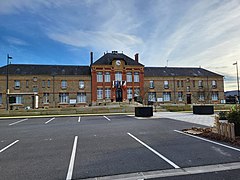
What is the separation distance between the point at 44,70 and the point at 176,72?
3090 cm

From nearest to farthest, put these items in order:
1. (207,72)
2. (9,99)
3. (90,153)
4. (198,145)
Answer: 1. (90,153)
2. (198,145)
3. (9,99)
4. (207,72)

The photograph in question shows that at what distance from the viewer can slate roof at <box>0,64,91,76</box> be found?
35.4m

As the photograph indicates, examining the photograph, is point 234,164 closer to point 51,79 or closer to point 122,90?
point 122,90

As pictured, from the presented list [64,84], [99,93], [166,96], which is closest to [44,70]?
[64,84]

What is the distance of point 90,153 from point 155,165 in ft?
7.28

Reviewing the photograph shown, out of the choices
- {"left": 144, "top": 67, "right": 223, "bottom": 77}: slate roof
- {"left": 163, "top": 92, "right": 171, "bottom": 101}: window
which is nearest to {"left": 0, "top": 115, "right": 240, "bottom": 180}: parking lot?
{"left": 163, "top": 92, "right": 171, "bottom": 101}: window

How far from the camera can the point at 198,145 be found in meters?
6.42

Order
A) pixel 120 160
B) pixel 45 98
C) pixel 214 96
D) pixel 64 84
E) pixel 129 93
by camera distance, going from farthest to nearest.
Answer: pixel 214 96 → pixel 129 93 → pixel 64 84 → pixel 45 98 → pixel 120 160

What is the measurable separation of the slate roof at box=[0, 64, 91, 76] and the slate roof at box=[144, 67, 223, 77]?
14.8 meters

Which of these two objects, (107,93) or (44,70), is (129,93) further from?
(44,70)

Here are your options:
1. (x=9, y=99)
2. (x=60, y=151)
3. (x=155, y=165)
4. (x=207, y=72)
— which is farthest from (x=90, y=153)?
(x=207, y=72)

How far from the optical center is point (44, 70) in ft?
122

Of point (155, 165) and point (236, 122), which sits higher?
point (236, 122)

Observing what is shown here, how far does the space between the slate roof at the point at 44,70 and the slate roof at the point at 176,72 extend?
14840 mm
